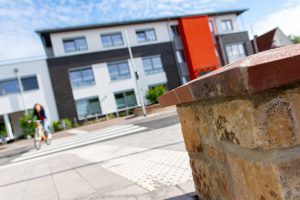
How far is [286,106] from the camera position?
123cm

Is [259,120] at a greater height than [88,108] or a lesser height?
lesser

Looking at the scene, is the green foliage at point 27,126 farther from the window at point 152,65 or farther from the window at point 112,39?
the window at point 152,65

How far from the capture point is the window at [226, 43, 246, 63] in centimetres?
3534

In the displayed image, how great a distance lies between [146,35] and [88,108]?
10.1 meters

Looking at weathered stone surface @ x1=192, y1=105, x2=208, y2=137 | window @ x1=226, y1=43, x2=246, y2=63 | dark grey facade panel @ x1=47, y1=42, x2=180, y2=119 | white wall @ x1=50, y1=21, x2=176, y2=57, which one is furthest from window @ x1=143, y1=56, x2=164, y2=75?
weathered stone surface @ x1=192, y1=105, x2=208, y2=137

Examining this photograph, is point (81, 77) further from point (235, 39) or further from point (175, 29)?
point (235, 39)

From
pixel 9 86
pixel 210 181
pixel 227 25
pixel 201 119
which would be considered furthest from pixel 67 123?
pixel 201 119

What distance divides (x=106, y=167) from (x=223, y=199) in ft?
11.8

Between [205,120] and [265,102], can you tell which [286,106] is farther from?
[205,120]

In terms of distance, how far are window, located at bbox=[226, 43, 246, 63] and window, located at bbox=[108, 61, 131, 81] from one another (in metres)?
12.9

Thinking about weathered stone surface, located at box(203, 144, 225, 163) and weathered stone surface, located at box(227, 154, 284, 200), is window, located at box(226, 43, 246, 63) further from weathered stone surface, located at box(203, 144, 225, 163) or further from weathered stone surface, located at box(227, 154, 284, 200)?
weathered stone surface, located at box(227, 154, 284, 200)

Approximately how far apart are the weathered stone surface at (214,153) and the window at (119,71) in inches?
1095

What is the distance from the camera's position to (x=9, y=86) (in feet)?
86.1

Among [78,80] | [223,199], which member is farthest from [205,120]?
[78,80]
